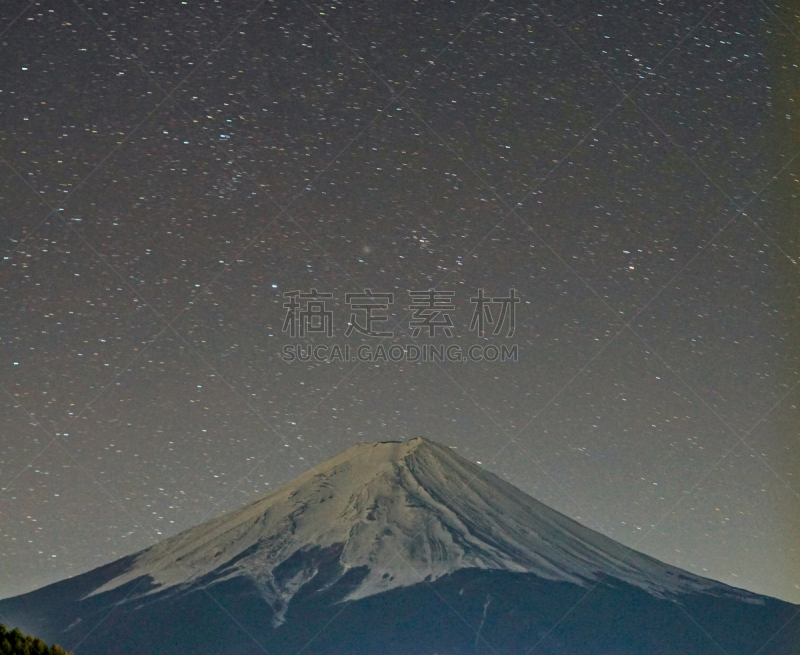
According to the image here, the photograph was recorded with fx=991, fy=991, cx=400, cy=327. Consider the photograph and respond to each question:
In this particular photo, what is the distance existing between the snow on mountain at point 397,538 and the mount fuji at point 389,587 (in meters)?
0.06

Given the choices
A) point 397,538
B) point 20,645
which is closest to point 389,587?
point 397,538

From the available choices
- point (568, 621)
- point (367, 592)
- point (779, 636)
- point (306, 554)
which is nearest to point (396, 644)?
point (367, 592)

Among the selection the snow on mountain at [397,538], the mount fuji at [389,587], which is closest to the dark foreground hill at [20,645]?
the mount fuji at [389,587]

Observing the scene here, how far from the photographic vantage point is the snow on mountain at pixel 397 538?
31984 millimetres

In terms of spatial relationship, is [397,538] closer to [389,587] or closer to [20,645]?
[389,587]

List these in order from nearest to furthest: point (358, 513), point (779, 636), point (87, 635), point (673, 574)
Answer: point (87, 635), point (358, 513), point (673, 574), point (779, 636)

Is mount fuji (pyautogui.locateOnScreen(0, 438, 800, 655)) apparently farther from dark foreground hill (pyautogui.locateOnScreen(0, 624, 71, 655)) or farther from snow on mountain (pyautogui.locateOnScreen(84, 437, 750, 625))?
dark foreground hill (pyautogui.locateOnScreen(0, 624, 71, 655))

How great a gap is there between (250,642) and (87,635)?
5.91m

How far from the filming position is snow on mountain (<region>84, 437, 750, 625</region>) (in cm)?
3198

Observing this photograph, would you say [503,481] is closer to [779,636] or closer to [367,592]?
[367,592]

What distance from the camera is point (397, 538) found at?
3331 cm

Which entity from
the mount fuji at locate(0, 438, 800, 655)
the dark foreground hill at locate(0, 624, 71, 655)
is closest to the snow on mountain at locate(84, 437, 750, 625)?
the mount fuji at locate(0, 438, 800, 655)

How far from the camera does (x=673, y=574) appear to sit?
36500 mm

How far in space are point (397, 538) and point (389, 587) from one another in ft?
6.13
